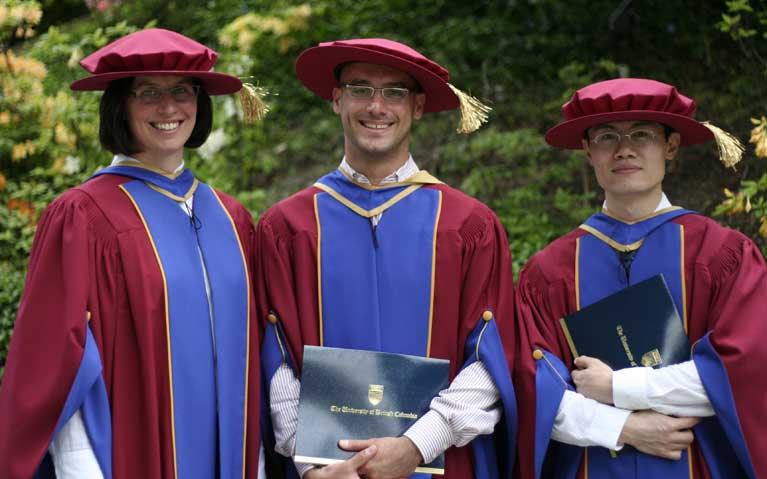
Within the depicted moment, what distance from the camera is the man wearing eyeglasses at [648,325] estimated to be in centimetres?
339

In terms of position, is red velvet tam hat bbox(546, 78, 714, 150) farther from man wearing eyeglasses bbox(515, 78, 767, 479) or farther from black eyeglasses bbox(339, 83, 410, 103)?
black eyeglasses bbox(339, 83, 410, 103)

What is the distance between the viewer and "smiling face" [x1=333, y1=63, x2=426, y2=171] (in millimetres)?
3607

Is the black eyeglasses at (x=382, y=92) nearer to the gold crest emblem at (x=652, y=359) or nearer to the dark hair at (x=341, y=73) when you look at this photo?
the dark hair at (x=341, y=73)

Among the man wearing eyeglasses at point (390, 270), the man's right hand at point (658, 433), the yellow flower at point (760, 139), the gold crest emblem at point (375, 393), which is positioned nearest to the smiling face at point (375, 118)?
the man wearing eyeglasses at point (390, 270)

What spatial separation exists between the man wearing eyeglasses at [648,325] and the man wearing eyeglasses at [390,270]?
17 centimetres

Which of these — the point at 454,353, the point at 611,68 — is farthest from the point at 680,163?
the point at 454,353

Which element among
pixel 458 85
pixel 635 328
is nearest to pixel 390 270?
pixel 635 328

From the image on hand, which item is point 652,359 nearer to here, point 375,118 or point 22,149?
point 375,118

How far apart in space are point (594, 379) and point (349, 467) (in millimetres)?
897

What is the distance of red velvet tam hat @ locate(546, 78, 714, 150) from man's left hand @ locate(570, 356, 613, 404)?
2.81 feet

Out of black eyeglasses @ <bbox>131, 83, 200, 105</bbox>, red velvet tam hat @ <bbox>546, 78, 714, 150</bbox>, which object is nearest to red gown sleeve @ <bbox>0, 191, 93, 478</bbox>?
black eyeglasses @ <bbox>131, 83, 200, 105</bbox>

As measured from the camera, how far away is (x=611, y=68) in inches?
272

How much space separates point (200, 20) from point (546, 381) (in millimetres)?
5666

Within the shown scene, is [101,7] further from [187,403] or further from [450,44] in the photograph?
[187,403]
